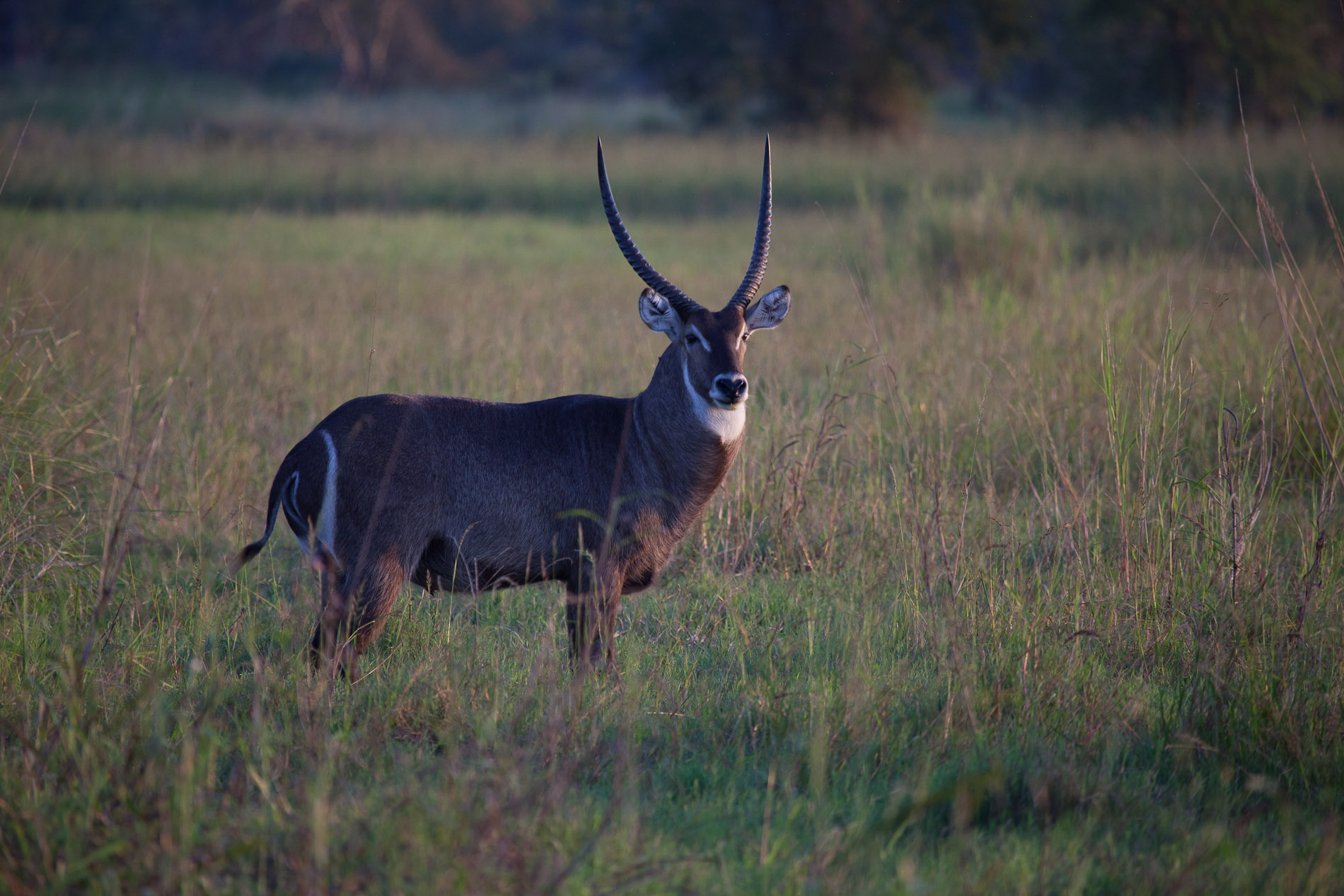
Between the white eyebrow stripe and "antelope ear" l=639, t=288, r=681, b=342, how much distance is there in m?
0.15

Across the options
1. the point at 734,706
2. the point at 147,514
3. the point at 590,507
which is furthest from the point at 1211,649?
the point at 147,514

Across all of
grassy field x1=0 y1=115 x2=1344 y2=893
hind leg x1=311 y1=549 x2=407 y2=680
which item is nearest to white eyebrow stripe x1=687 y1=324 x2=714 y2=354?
grassy field x1=0 y1=115 x2=1344 y2=893

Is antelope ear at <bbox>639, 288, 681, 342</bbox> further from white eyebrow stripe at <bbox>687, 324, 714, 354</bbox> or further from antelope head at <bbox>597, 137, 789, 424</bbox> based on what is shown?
white eyebrow stripe at <bbox>687, 324, 714, 354</bbox>

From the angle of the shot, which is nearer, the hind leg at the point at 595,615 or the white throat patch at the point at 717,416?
the hind leg at the point at 595,615

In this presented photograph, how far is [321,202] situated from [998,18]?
1512 centimetres

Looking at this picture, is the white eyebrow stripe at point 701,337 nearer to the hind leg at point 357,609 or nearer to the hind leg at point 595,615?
the hind leg at point 595,615

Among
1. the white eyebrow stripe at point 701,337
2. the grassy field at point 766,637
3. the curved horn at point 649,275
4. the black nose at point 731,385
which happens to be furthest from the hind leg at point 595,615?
the curved horn at point 649,275

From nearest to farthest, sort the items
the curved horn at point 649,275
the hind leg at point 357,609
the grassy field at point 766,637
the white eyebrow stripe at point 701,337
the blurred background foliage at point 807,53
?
the grassy field at point 766,637 → the hind leg at point 357,609 → the white eyebrow stripe at point 701,337 → the curved horn at point 649,275 → the blurred background foliage at point 807,53

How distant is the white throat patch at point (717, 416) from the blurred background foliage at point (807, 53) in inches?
257

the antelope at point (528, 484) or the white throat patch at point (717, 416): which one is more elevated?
the white throat patch at point (717, 416)

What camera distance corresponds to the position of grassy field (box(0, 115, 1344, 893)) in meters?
2.41

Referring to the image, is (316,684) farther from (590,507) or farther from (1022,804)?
(1022,804)

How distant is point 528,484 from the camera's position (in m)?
3.59

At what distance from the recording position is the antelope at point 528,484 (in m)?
3.37
